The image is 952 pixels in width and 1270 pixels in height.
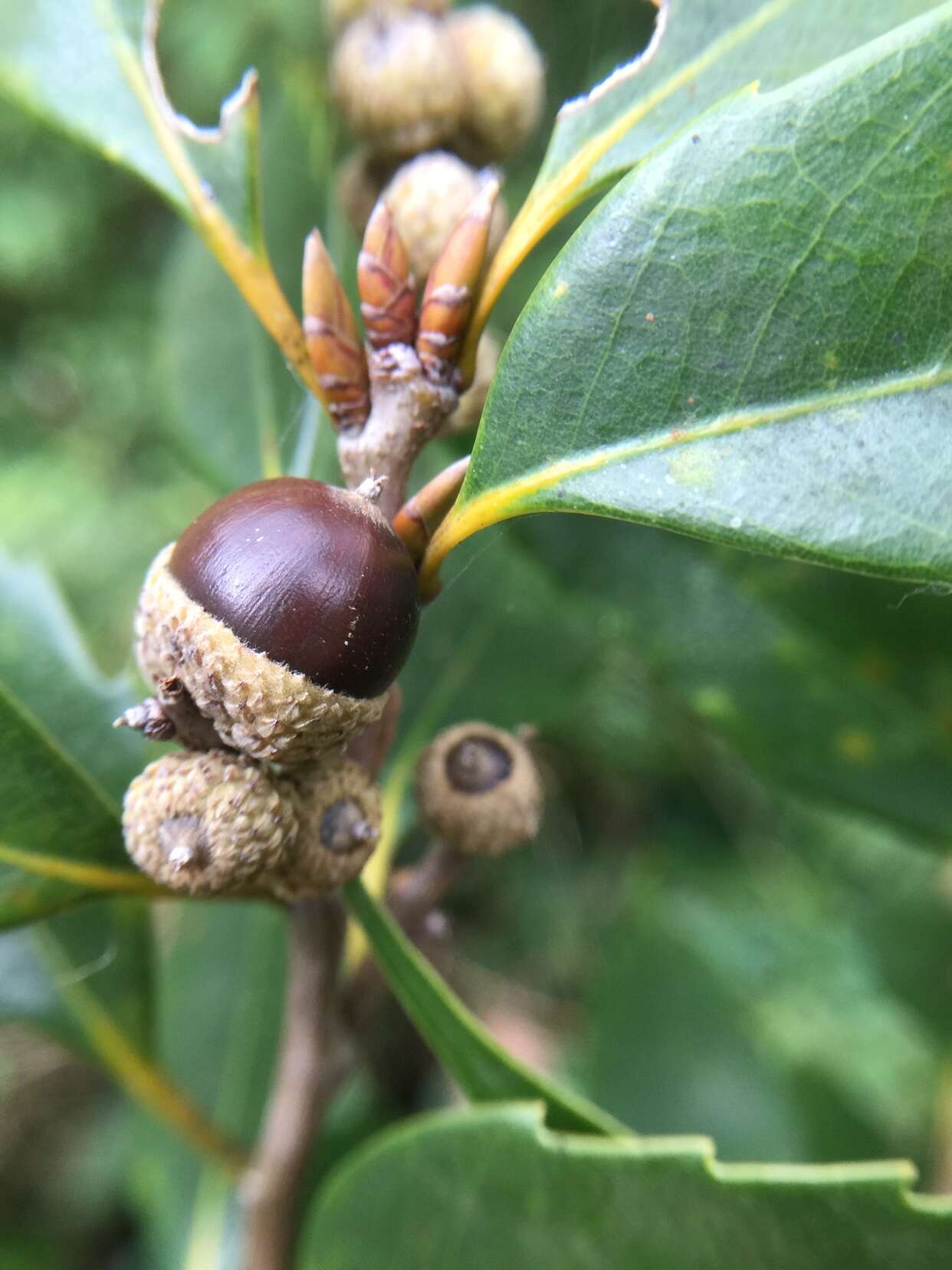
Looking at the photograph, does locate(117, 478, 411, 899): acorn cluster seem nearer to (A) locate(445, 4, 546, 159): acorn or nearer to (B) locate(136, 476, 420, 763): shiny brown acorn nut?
(B) locate(136, 476, 420, 763): shiny brown acorn nut

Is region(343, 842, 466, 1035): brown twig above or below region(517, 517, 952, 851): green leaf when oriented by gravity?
above

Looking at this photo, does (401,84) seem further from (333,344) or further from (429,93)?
(333,344)

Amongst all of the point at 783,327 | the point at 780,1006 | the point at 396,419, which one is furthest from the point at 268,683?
the point at 780,1006

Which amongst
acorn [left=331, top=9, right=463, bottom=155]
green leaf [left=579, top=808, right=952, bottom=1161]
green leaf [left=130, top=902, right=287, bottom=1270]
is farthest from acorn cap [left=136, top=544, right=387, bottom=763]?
green leaf [left=579, top=808, right=952, bottom=1161]

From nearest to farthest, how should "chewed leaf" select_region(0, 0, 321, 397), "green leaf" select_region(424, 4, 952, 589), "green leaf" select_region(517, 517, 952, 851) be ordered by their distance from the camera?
"green leaf" select_region(424, 4, 952, 589), "chewed leaf" select_region(0, 0, 321, 397), "green leaf" select_region(517, 517, 952, 851)

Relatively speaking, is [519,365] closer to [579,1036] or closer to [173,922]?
[173,922]

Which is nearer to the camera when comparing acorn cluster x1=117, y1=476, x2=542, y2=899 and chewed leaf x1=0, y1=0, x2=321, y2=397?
acorn cluster x1=117, y1=476, x2=542, y2=899
